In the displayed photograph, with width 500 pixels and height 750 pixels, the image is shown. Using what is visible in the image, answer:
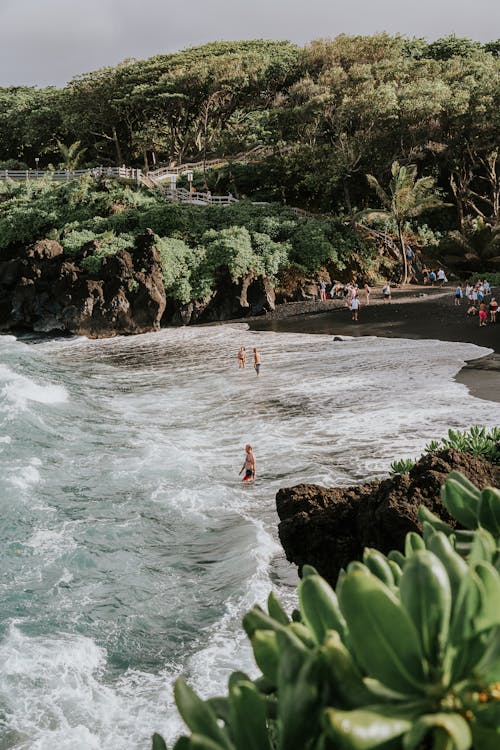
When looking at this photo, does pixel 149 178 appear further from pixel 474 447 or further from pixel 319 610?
pixel 319 610

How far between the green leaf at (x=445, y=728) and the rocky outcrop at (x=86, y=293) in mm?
32281

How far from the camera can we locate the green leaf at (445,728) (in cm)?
213

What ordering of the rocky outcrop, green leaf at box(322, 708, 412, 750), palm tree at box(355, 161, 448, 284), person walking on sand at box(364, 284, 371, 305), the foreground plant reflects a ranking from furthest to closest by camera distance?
palm tree at box(355, 161, 448, 284)
person walking on sand at box(364, 284, 371, 305)
the rocky outcrop
the foreground plant
green leaf at box(322, 708, 412, 750)

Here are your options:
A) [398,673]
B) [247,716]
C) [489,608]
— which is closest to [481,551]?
[489,608]

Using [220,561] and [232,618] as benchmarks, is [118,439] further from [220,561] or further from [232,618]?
[232,618]

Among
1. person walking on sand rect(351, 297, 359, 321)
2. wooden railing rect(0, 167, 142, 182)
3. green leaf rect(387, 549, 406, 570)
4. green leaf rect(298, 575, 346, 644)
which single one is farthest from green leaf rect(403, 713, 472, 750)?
wooden railing rect(0, 167, 142, 182)

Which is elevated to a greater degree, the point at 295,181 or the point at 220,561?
the point at 295,181

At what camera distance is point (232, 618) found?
924 centimetres

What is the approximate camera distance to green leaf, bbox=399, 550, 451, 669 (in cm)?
234

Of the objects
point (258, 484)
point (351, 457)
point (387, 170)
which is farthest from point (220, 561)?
Answer: point (387, 170)

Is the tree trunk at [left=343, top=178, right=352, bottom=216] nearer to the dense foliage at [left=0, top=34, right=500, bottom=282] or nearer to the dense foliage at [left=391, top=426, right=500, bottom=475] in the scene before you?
the dense foliage at [left=0, top=34, right=500, bottom=282]

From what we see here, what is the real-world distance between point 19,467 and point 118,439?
275 cm

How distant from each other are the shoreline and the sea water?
134 cm

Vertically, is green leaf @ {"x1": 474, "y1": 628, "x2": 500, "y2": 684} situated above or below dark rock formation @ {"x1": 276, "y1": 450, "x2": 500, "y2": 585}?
above
